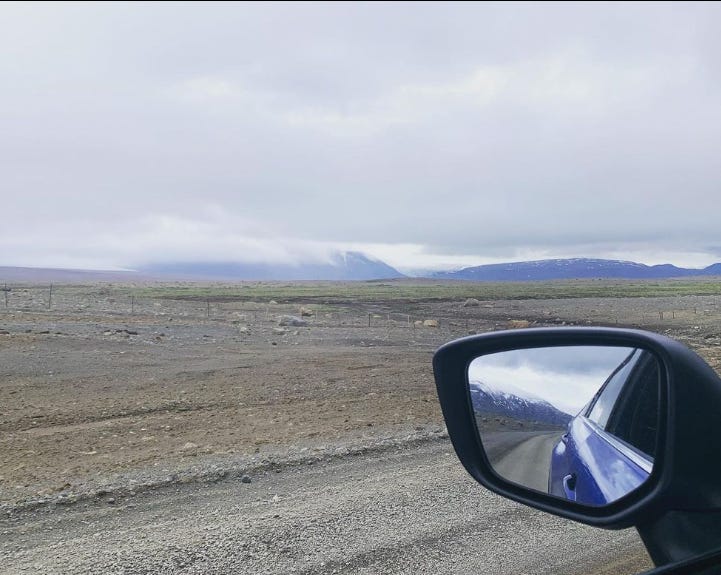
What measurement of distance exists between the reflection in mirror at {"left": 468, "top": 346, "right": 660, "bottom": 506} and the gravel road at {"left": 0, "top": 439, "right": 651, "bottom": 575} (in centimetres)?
186

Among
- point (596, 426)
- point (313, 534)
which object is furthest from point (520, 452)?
point (313, 534)

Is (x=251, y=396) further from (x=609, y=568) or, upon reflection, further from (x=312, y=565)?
(x=609, y=568)

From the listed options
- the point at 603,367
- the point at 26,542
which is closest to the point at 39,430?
the point at 26,542

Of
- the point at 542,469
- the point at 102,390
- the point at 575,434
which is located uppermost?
the point at 575,434

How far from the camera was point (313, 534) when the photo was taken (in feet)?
15.4

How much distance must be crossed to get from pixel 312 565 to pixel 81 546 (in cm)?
183

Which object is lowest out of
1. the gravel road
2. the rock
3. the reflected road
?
the rock

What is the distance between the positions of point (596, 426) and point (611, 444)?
14 cm

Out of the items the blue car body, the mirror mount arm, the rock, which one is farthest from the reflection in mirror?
the rock

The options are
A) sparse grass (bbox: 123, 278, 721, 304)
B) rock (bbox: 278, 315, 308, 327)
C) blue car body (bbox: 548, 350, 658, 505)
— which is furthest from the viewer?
sparse grass (bbox: 123, 278, 721, 304)

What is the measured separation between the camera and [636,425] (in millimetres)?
2291

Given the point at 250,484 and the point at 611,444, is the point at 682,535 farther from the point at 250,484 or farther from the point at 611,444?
the point at 250,484

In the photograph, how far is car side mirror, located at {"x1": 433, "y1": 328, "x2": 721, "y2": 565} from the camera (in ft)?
5.98

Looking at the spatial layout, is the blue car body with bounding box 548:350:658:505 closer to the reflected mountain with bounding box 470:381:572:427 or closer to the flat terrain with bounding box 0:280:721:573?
the reflected mountain with bounding box 470:381:572:427
